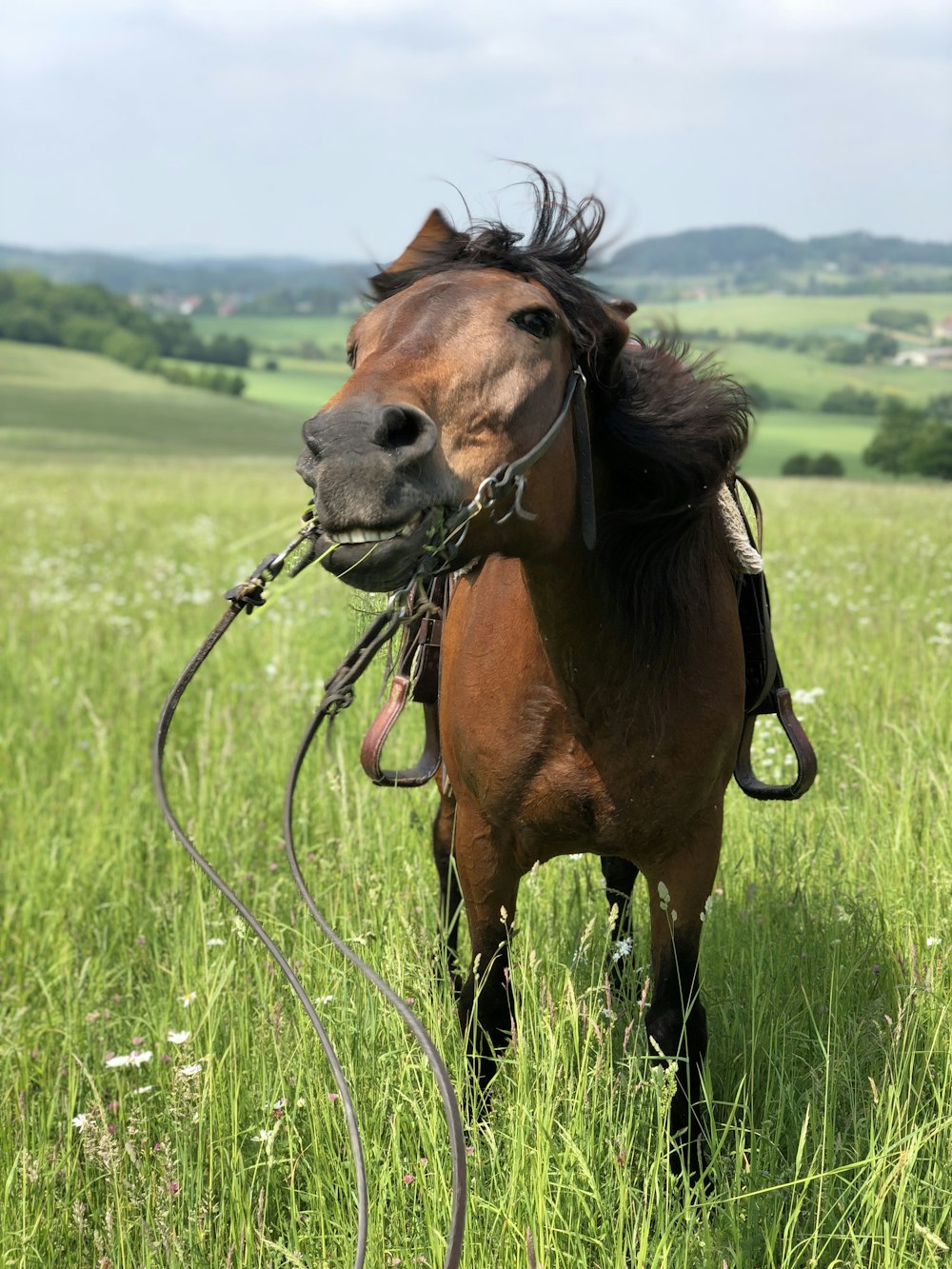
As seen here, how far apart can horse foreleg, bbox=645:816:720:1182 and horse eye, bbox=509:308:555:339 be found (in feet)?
4.31

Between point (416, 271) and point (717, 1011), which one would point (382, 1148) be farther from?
point (416, 271)

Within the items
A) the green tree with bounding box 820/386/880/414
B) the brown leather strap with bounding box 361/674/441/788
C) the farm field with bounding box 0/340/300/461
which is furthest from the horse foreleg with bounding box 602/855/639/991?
the green tree with bounding box 820/386/880/414

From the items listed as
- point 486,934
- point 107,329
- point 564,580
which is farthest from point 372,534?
point 107,329

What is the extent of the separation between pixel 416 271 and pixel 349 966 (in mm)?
1942

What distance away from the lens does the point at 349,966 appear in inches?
130

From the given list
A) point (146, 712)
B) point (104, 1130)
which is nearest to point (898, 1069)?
point (104, 1130)

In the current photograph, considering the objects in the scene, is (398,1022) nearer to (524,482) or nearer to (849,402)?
(524,482)

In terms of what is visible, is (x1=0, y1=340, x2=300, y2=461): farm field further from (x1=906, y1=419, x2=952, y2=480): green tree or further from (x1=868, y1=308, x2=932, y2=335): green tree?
(x1=906, y1=419, x2=952, y2=480): green tree

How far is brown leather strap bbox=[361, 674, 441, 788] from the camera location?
11.4 feet

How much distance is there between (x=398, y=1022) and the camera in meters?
2.99

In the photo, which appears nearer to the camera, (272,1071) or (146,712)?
(272,1071)

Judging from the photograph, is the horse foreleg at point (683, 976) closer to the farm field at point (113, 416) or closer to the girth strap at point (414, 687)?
the girth strap at point (414, 687)

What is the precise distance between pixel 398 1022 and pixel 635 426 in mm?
1641

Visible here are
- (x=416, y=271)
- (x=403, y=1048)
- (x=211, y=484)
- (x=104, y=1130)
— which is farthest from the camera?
(x=211, y=484)
